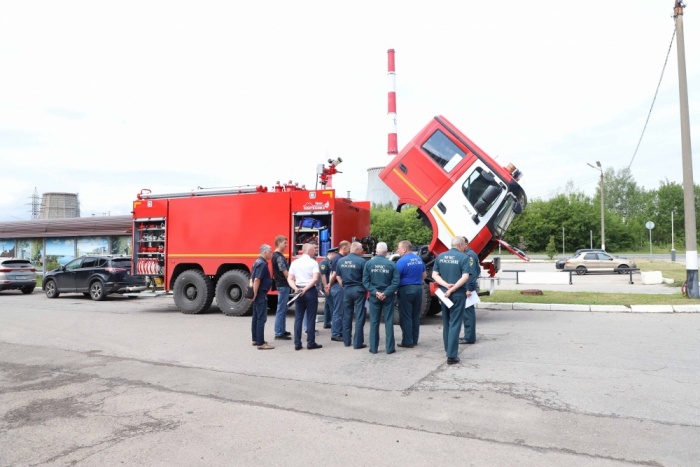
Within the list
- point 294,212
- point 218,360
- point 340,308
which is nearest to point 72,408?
point 218,360

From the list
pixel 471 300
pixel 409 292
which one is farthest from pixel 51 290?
pixel 471 300

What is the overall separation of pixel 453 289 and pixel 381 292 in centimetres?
118

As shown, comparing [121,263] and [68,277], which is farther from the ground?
[121,263]

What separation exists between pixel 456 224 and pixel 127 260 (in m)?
12.8

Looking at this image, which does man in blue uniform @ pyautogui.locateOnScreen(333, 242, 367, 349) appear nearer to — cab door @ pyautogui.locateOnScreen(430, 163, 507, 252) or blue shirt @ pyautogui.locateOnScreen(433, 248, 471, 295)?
blue shirt @ pyautogui.locateOnScreen(433, 248, 471, 295)

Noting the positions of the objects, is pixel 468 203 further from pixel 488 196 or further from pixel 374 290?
pixel 374 290

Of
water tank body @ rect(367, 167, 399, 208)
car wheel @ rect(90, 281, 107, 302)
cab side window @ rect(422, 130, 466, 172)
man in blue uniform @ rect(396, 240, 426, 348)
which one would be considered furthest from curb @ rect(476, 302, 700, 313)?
water tank body @ rect(367, 167, 399, 208)

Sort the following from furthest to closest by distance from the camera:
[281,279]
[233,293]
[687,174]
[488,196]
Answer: [687,174], [233,293], [488,196], [281,279]

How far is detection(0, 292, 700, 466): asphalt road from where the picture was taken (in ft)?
12.9

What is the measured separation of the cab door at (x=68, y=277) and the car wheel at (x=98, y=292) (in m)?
1.15

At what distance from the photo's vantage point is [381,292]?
25.1 feet

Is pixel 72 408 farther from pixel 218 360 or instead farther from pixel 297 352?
pixel 297 352

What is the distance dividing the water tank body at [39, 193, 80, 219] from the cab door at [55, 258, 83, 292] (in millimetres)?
43828

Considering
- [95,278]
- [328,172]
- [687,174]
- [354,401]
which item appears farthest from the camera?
[95,278]
